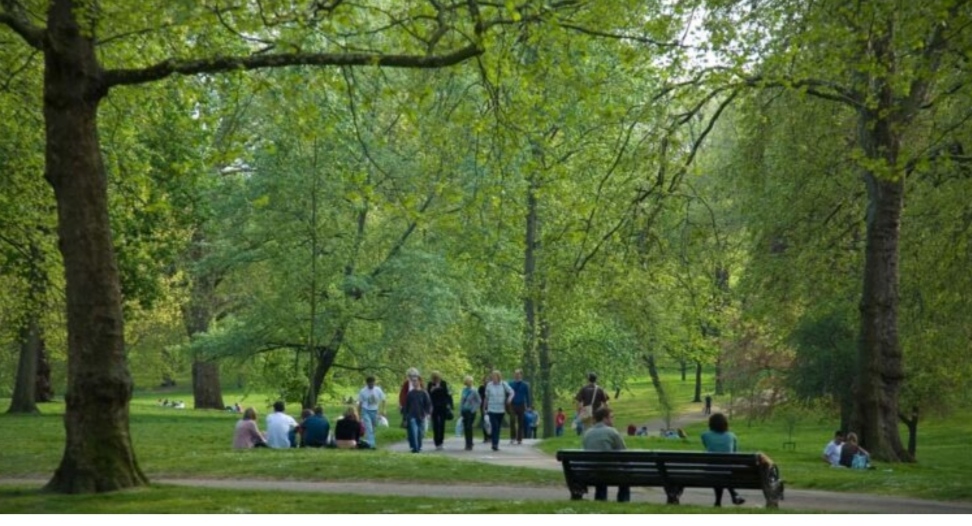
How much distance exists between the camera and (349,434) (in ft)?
94.5

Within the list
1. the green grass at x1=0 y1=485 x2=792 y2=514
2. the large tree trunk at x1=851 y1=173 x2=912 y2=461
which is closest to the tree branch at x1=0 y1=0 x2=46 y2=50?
the green grass at x1=0 y1=485 x2=792 y2=514

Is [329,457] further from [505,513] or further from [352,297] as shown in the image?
[352,297]

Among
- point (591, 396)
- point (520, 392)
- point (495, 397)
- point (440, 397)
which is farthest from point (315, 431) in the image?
point (520, 392)

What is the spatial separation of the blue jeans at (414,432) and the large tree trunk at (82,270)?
12.2m

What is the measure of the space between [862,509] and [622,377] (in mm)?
33078

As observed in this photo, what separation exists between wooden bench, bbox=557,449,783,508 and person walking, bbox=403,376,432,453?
11.9 meters

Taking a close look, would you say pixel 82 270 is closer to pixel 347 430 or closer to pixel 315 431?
pixel 315 431

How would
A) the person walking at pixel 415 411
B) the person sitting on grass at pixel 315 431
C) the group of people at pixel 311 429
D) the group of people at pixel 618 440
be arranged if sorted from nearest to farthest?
1. the group of people at pixel 618 440
2. the group of people at pixel 311 429
3. the person sitting on grass at pixel 315 431
4. the person walking at pixel 415 411

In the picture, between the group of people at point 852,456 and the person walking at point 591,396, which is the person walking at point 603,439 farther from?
the person walking at point 591,396

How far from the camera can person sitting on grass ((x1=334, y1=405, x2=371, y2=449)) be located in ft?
93.5

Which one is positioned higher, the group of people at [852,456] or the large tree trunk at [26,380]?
the large tree trunk at [26,380]

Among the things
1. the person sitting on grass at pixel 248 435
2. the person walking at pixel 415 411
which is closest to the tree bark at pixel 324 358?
the person walking at pixel 415 411

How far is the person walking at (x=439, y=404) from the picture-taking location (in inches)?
1183

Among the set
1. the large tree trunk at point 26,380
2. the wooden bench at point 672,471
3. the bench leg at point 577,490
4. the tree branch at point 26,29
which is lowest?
the bench leg at point 577,490
